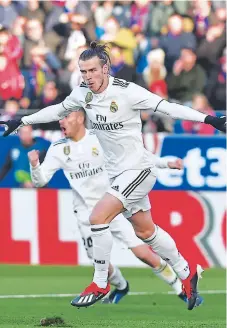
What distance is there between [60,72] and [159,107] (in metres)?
8.97

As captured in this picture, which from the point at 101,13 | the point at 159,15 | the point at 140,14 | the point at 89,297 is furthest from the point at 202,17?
the point at 89,297

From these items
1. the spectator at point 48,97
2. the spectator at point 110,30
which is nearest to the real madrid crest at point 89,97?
the spectator at point 48,97

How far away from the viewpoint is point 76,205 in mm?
12141

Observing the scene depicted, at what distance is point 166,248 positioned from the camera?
33.7 feet

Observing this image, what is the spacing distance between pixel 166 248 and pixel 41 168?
6.96 feet

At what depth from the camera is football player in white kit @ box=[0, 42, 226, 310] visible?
9.52 metres

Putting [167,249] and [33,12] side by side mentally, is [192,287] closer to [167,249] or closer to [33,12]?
[167,249]

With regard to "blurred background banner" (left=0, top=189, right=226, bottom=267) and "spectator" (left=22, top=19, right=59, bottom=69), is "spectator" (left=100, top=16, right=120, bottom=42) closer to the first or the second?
"spectator" (left=22, top=19, right=59, bottom=69)

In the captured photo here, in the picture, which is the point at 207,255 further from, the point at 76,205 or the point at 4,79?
the point at 4,79

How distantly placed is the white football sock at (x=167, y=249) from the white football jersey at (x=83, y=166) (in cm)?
185

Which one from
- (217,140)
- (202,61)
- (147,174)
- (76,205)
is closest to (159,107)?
(147,174)

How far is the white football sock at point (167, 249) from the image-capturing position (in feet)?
33.4

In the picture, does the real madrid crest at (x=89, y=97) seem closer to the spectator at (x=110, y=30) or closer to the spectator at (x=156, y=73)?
the spectator at (x=156, y=73)

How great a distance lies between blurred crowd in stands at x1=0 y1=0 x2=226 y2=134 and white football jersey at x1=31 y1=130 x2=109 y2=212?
195 inches
